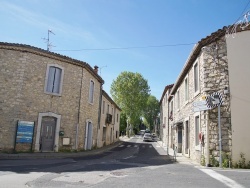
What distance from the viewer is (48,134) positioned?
669 inches

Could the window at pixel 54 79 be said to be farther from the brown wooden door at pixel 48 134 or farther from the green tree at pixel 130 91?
the green tree at pixel 130 91

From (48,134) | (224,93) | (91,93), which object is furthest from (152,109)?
(224,93)

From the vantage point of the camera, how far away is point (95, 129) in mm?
22984

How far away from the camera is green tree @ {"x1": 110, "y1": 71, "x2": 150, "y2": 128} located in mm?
50100

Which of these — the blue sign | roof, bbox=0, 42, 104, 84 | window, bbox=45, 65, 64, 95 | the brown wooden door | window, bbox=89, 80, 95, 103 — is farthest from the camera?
window, bbox=89, 80, 95, 103

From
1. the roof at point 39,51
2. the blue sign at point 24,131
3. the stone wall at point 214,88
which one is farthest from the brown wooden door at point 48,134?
the stone wall at point 214,88

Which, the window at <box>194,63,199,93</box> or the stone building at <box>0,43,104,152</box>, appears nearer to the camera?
the window at <box>194,63,199,93</box>

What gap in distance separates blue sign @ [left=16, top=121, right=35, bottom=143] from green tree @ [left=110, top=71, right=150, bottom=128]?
3433 centimetres

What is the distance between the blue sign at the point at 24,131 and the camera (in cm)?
1563

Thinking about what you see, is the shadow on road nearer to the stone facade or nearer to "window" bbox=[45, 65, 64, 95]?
A: the stone facade

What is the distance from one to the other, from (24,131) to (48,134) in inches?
65.5

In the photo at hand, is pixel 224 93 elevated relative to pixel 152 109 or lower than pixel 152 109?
lower

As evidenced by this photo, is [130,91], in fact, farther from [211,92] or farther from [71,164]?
[71,164]

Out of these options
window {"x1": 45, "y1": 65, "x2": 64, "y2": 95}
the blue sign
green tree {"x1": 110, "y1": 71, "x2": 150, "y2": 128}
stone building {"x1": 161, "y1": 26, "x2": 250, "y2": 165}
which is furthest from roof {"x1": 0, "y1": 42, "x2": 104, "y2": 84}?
green tree {"x1": 110, "y1": 71, "x2": 150, "y2": 128}
